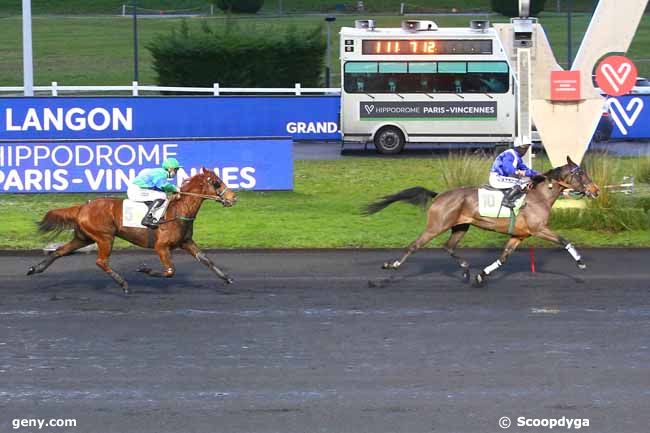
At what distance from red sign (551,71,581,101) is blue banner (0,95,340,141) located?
437 inches

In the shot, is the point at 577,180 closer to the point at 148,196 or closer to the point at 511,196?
the point at 511,196

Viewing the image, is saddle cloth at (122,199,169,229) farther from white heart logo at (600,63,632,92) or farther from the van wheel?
the van wheel

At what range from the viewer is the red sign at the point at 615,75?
2128 centimetres

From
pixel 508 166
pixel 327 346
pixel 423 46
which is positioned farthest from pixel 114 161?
pixel 327 346

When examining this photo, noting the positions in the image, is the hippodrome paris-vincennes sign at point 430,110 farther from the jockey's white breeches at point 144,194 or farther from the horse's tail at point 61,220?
the horse's tail at point 61,220

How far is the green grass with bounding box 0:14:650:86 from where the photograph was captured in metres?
54.1

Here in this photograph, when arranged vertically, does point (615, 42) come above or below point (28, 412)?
above

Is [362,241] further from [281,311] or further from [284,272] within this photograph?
[281,311]

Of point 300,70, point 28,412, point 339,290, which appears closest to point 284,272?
point 339,290

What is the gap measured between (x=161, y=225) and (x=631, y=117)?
20491mm

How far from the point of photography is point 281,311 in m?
13.9

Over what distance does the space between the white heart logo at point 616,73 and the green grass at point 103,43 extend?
96.4 ft

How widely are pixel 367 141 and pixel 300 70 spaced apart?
1219 centimetres

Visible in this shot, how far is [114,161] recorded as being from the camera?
905 inches
